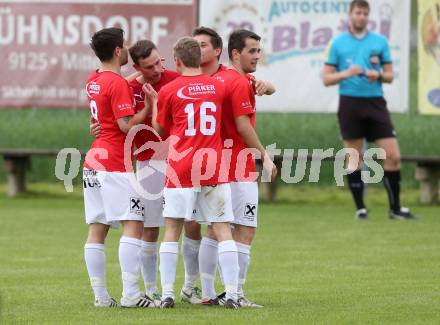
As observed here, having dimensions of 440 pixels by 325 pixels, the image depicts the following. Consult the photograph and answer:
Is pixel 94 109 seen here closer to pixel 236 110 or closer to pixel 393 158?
pixel 236 110

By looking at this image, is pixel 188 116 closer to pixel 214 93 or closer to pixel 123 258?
pixel 214 93

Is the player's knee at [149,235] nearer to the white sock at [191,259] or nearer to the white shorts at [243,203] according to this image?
the white sock at [191,259]

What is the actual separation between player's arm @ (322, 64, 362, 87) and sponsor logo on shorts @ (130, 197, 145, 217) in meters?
5.58

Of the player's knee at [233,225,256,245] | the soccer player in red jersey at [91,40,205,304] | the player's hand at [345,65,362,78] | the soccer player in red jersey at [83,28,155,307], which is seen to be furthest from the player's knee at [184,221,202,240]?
the player's hand at [345,65,362,78]

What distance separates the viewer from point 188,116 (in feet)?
23.7

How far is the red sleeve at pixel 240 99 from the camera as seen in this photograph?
7395mm

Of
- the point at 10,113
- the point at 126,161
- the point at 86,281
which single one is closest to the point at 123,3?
the point at 10,113

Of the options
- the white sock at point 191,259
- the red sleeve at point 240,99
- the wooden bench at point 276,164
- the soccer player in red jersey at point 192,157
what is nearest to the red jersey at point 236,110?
the red sleeve at point 240,99

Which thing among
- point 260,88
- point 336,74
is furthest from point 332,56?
point 260,88

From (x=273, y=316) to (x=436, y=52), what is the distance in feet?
27.6

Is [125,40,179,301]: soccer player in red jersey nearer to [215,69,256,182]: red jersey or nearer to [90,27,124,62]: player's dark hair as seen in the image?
[90,27,124,62]: player's dark hair

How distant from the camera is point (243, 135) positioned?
7430 mm

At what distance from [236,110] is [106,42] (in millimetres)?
883

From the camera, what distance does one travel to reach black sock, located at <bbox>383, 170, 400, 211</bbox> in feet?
42.4
